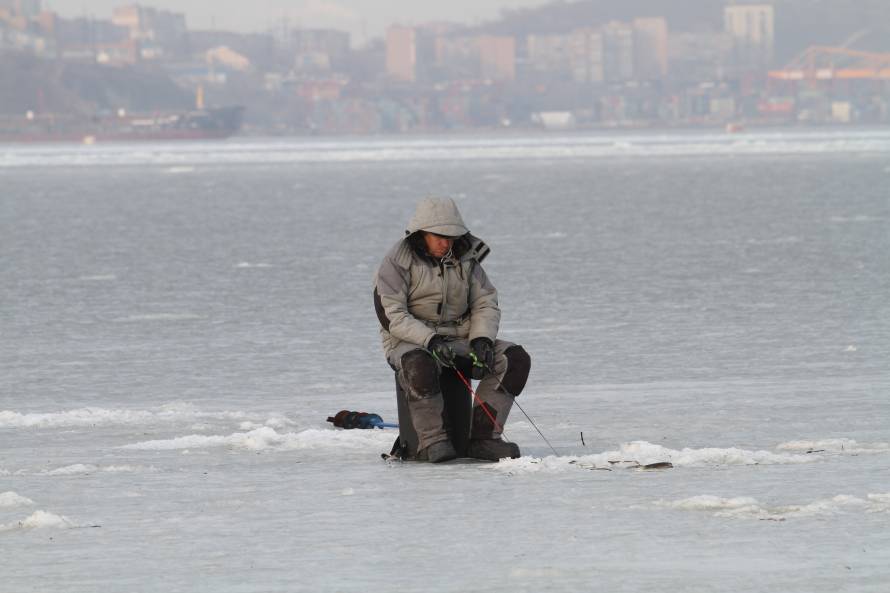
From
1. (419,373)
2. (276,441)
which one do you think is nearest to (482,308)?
(419,373)

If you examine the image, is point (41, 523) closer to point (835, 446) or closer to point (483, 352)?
point (483, 352)

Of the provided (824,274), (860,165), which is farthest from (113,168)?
(824,274)

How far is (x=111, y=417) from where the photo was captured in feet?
28.0

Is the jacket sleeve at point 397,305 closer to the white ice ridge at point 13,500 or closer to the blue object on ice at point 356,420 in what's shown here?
the blue object on ice at point 356,420

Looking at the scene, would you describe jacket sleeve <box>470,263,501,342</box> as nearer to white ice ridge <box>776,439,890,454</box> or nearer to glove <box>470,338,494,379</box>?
glove <box>470,338,494,379</box>

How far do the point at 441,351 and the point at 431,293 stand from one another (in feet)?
0.90

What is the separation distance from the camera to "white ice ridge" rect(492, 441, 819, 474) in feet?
22.1

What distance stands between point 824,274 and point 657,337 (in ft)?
16.6

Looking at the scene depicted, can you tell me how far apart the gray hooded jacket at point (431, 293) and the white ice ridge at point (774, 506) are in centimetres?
136

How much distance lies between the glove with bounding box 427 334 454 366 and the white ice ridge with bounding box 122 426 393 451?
68 centimetres

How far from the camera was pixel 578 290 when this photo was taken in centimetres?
1545

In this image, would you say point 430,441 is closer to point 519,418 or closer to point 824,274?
point 519,418

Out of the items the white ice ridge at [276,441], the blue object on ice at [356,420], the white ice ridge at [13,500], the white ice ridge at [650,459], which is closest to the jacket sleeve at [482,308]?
the white ice ridge at [650,459]

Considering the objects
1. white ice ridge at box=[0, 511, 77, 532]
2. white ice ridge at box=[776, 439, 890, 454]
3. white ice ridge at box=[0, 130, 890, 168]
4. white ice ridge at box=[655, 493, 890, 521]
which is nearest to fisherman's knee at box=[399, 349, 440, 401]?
white ice ridge at box=[655, 493, 890, 521]
